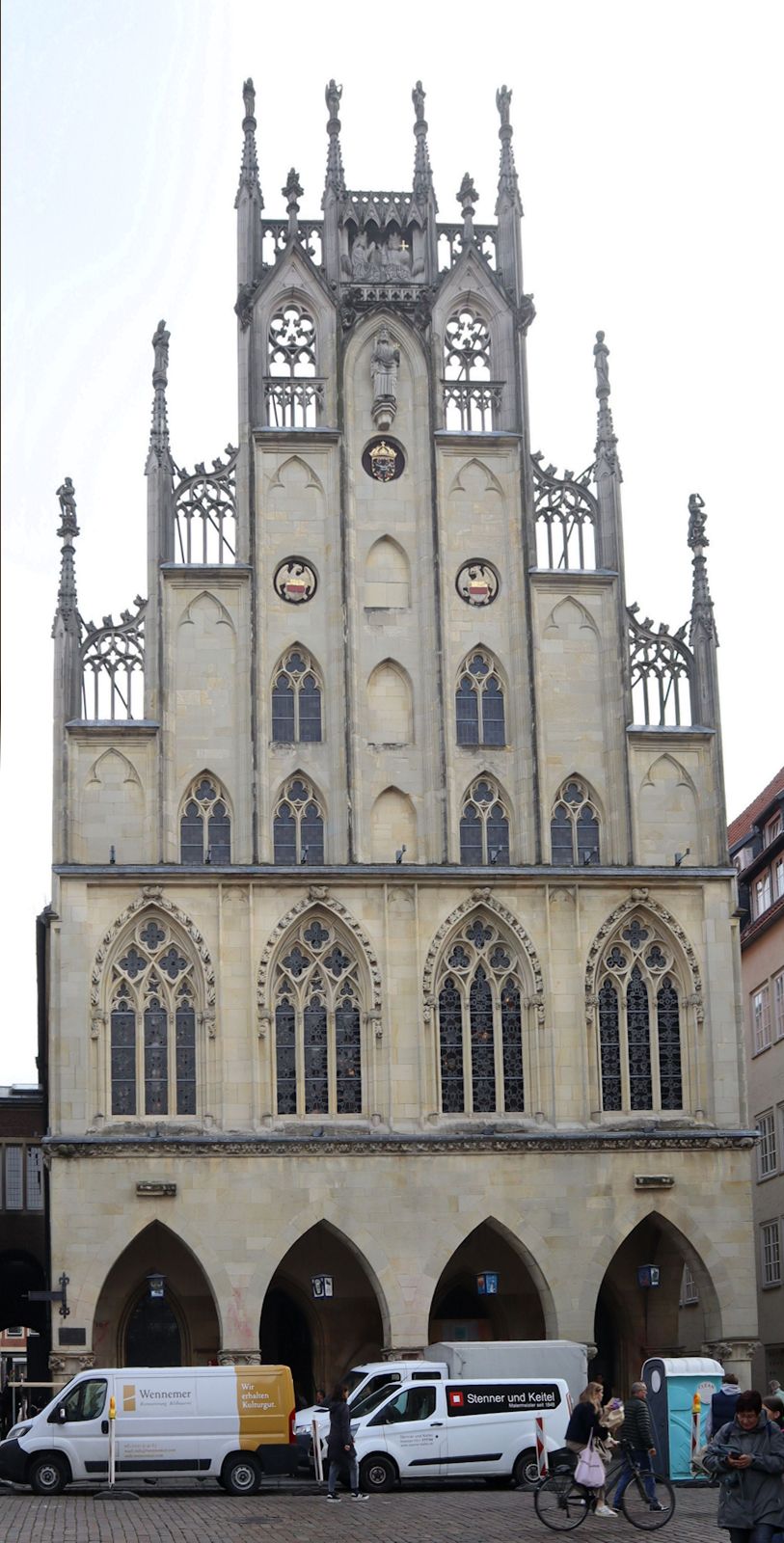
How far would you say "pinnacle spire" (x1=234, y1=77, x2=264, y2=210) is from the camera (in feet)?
165

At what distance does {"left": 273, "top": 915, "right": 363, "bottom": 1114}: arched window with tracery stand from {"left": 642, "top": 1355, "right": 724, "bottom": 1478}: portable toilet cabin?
10.4 meters

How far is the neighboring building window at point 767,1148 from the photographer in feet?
188

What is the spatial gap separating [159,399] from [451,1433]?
22.3 meters

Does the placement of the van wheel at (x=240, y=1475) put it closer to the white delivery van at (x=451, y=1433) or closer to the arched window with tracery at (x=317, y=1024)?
the white delivery van at (x=451, y=1433)

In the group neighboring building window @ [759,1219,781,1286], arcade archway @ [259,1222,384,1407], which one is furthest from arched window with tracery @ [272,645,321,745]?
neighboring building window @ [759,1219,781,1286]

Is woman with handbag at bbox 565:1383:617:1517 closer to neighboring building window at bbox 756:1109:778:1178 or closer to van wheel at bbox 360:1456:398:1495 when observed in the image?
van wheel at bbox 360:1456:398:1495

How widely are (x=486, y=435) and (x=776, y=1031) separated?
17.6 metres

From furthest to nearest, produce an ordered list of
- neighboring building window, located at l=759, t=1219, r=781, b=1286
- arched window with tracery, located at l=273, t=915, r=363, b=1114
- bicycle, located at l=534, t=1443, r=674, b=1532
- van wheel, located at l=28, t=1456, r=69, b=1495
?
neighboring building window, located at l=759, t=1219, r=781, b=1286 → arched window with tracery, located at l=273, t=915, r=363, b=1114 → van wheel, located at l=28, t=1456, r=69, b=1495 → bicycle, located at l=534, t=1443, r=674, b=1532

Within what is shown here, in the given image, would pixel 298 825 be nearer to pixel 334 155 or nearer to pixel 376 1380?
pixel 376 1380

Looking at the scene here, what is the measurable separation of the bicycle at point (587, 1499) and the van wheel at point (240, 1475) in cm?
722

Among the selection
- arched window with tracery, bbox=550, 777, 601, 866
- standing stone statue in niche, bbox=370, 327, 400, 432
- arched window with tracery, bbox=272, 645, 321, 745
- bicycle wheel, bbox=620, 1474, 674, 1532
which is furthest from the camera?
standing stone statue in niche, bbox=370, 327, 400, 432

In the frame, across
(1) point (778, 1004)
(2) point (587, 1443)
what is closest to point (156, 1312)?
(1) point (778, 1004)

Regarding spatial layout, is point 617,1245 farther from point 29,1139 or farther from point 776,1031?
point 29,1139

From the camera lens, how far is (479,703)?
4784 centimetres
